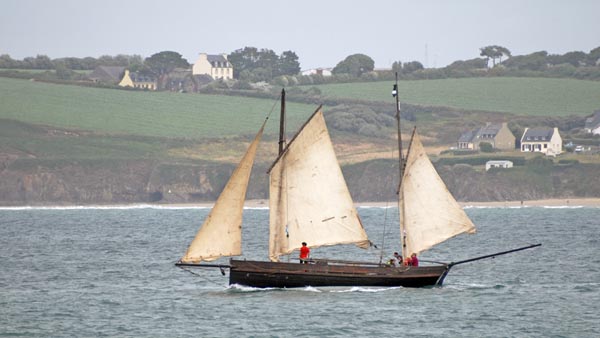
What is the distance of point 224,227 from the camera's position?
5853cm

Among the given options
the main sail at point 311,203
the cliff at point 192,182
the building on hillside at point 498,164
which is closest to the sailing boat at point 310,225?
the main sail at point 311,203

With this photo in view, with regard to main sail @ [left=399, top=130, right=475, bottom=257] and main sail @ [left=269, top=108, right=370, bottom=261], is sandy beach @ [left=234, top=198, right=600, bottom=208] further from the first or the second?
main sail @ [left=269, top=108, right=370, bottom=261]

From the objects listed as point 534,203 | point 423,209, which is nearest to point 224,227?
point 423,209

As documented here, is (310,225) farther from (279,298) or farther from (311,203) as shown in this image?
(279,298)

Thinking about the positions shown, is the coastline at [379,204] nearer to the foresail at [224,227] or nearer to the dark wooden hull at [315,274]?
the dark wooden hull at [315,274]

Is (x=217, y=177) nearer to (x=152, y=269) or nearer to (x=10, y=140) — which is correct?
(x=10, y=140)

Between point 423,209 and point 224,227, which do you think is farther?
point 423,209

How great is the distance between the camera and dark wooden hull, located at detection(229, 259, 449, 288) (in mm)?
59219

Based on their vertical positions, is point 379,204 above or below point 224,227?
below

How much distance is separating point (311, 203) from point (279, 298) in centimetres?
515

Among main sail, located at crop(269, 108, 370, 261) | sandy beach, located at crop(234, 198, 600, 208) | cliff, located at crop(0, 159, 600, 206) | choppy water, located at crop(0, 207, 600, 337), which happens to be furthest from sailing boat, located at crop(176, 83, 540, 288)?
cliff, located at crop(0, 159, 600, 206)

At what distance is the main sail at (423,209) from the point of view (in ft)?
203

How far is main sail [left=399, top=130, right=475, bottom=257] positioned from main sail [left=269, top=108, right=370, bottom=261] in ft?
9.54

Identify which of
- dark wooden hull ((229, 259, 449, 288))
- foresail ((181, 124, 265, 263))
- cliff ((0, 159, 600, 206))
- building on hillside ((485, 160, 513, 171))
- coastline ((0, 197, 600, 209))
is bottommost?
coastline ((0, 197, 600, 209))
